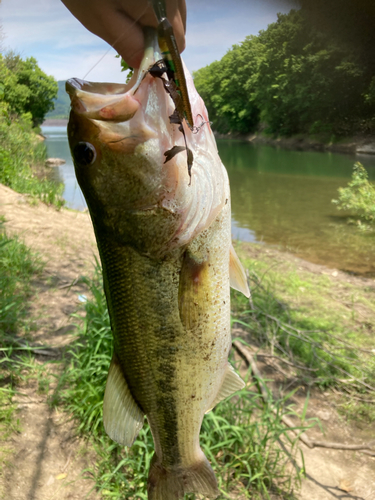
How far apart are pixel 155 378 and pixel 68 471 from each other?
1691 mm

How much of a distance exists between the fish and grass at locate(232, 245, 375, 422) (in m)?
2.16

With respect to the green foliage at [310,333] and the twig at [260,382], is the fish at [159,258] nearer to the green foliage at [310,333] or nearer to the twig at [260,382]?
the twig at [260,382]

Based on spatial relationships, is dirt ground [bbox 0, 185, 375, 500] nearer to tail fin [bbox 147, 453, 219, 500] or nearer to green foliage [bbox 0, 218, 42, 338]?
green foliage [bbox 0, 218, 42, 338]

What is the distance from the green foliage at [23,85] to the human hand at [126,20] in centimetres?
112

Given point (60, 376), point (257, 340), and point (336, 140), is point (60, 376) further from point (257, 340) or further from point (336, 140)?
point (336, 140)

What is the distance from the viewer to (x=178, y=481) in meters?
1.58

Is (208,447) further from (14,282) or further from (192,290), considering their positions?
(14,282)

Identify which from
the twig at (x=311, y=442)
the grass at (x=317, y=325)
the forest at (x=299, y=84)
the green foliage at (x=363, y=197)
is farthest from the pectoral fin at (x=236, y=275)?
the forest at (x=299, y=84)

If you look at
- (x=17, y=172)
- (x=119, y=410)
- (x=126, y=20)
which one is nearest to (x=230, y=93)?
(x=17, y=172)

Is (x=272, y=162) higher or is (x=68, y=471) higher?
(x=272, y=162)

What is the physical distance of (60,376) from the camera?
3141mm

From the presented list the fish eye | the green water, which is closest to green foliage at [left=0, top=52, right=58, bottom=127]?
the fish eye

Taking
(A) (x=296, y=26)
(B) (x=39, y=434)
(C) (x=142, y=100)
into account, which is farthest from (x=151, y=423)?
(A) (x=296, y=26)

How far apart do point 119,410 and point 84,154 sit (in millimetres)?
1051
